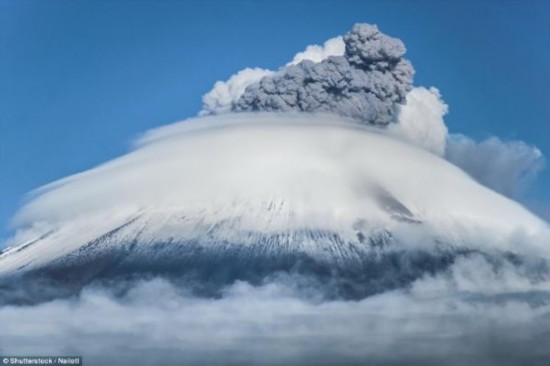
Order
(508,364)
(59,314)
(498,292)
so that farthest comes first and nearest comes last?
(498,292)
(59,314)
(508,364)

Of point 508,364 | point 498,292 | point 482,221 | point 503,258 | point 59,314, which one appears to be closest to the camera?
point 508,364

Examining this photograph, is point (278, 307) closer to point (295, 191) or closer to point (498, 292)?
point (498, 292)

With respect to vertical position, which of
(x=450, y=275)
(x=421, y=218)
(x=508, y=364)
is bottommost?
(x=508, y=364)

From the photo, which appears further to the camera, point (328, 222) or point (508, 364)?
point (328, 222)

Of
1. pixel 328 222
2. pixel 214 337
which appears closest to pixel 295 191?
pixel 328 222

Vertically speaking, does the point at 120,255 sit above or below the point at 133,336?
above

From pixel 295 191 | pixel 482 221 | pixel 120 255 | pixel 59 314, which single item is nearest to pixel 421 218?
pixel 482 221

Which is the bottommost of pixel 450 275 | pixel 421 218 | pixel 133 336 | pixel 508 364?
pixel 508 364

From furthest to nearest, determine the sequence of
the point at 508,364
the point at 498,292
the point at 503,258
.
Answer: the point at 503,258
the point at 498,292
the point at 508,364

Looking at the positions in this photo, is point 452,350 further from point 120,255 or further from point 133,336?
point 120,255
